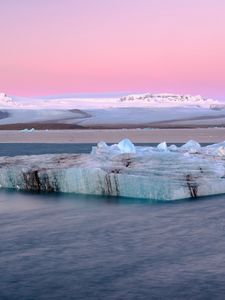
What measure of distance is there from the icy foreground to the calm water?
70cm

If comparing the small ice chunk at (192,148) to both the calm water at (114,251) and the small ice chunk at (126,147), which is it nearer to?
the small ice chunk at (126,147)

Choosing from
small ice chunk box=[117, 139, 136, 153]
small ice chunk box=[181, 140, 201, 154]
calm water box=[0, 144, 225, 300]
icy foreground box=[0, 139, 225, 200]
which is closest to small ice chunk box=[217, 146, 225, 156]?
small ice chunk box=[181, 140, 201, 154]

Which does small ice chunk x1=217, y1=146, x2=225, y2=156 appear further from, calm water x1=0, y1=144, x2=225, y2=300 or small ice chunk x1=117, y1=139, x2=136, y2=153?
calm water x1=0, y1=144, x2=225, y2=300

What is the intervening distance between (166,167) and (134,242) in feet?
15.3

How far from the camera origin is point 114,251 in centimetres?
701

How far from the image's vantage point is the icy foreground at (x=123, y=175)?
38.3ft

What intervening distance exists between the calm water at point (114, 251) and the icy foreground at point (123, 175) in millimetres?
705

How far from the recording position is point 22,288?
18.5 feet

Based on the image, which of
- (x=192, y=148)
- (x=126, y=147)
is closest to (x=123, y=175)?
(x=126, y=147)

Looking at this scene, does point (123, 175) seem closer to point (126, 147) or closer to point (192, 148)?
point (126, 147)

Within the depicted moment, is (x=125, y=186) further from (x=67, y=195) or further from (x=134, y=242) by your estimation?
(x=134, y=242)

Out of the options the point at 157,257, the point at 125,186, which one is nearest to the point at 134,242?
the point at 157,257

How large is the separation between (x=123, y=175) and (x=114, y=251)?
4.93 meters

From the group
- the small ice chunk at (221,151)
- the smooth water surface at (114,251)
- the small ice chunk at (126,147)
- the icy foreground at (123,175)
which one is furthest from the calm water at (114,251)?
the small ice chunk at (221,151)
